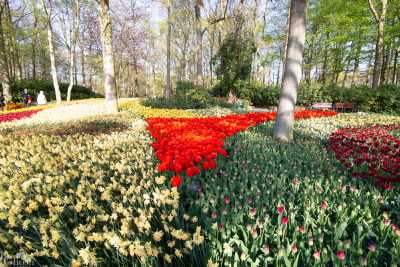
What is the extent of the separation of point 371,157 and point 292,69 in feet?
7.31

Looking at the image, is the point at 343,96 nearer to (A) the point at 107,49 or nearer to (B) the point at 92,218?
(A) the point at 107,49

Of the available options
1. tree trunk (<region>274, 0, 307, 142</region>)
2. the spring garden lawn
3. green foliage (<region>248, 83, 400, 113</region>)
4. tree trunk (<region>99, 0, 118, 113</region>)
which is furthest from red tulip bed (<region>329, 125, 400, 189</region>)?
green foliage (<region>248, 83, 400, 113</region>)

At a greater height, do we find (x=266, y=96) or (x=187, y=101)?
(x=266, y=96)

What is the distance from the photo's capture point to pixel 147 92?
154ft

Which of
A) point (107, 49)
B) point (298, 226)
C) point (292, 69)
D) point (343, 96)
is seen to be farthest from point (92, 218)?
point (343, 96)

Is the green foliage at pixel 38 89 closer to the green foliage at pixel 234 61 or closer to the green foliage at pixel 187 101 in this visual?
the green foliage at pixel 187 101

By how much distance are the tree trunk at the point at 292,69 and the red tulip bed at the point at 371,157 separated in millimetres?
1052

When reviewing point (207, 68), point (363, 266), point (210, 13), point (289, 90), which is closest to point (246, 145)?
point (289, 90)

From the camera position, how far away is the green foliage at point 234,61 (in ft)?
51.9

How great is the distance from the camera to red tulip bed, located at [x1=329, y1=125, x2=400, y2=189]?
252cm

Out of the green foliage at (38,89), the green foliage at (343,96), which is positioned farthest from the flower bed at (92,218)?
the green foliage at (38,89)

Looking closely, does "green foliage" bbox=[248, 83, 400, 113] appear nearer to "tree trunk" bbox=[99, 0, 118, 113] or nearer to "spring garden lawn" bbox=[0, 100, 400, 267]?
"tree trunk" bbox=[99, 0, 118, 113]

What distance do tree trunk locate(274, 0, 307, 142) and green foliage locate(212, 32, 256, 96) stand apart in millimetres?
11753

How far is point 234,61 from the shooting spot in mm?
15945
